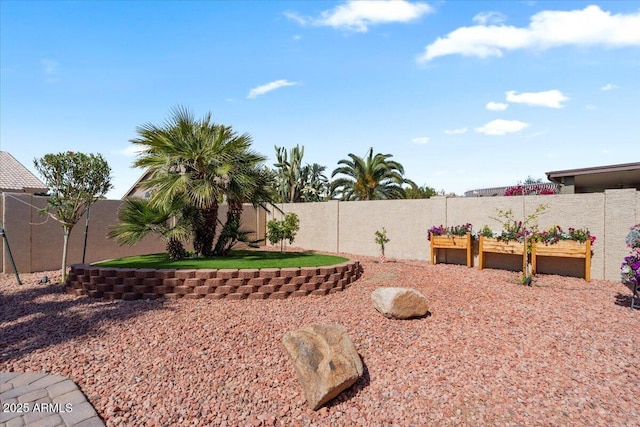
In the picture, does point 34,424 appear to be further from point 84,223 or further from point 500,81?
point 500,81

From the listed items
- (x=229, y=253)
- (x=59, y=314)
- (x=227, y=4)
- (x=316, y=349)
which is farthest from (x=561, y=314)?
(x=227, y=4)

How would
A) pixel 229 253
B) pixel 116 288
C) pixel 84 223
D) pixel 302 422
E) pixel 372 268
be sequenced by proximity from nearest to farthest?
1. pixel 302 422
2. pixel 116 288
3. pixel 372 268
4. pixel 229 253
5. pixel 84 223

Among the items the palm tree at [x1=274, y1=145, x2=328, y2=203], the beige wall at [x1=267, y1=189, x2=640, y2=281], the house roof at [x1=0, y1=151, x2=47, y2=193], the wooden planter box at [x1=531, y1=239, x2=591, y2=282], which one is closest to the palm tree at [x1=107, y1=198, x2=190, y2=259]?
the beige wall at [x1=267, y1=189, x2=640, y2=281]

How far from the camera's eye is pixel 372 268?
8180 mm

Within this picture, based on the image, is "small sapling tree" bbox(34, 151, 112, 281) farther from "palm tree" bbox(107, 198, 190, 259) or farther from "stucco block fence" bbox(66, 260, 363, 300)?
"stucco block fence" bbox(66, 260, 363, 300)

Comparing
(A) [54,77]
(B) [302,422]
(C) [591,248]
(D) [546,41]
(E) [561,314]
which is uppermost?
(D) [546,41]

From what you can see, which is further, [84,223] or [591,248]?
[84,223]

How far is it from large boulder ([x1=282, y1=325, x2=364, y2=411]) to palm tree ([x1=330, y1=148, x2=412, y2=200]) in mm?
17745

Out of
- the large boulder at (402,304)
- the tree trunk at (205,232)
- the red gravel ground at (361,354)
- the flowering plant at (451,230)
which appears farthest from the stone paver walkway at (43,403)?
the flowering plant at (451,230)

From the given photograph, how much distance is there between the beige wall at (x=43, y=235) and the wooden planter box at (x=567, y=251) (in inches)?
450

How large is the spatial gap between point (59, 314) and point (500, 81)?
1049cm

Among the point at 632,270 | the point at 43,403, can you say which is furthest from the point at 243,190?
the point at 632,270

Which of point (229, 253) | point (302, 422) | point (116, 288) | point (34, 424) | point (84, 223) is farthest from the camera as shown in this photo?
point (84, 223)

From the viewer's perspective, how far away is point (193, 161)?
7.81 m
